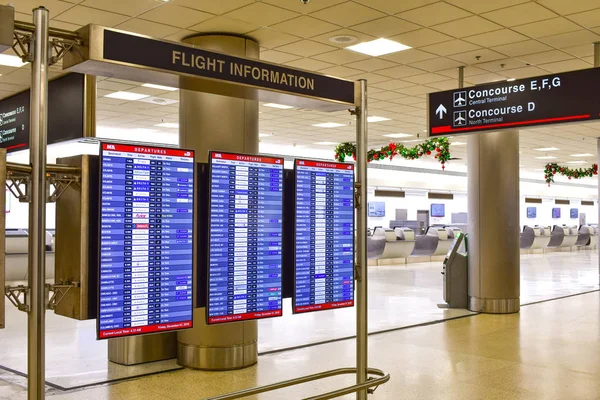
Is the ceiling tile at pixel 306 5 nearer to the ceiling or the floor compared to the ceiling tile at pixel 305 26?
nearer to the floor

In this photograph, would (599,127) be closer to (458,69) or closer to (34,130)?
(458,69)

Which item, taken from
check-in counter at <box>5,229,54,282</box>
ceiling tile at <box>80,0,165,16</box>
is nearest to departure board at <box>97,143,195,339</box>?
ceiling tile at <box>80,0,165,16</box>

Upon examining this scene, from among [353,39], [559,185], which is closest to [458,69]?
[353,39]

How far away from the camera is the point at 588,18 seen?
597cm

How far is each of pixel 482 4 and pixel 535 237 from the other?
2223 centimetres

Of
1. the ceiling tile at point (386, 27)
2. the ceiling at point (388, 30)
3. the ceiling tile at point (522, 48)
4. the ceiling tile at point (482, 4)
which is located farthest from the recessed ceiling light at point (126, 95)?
the ceiling tile at point (482, 4)

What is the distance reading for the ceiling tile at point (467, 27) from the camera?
19.9ft

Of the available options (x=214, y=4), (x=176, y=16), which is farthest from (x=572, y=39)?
(x=176, y=16)

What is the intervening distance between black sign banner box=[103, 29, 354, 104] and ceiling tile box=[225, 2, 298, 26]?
2351 millimetres

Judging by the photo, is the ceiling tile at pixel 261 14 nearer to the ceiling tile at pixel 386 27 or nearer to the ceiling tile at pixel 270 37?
the ceiling tile at pixel 270 37

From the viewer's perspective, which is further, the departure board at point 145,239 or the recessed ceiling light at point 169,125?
the recessed ceiling light at point 169,125

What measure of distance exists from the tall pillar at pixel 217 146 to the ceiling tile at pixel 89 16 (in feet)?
2.94

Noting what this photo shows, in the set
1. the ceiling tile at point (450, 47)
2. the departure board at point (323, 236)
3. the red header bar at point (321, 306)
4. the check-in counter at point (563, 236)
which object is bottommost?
the check-in counter at point (563, 236)

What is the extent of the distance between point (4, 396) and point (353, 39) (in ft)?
15.5
